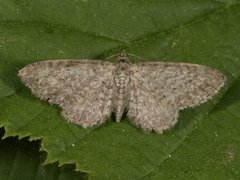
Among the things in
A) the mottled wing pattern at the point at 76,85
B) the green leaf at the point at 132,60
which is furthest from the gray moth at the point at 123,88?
the green leaf at the point at 132,60

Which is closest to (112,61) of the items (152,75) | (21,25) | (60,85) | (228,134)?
(152,75)

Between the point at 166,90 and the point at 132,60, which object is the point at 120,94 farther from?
the point at 132,60

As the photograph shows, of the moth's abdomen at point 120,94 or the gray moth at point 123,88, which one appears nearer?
the gray moth at point 123,88

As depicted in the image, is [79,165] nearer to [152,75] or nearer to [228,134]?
[152,75]

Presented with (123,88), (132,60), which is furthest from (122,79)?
(132,60)

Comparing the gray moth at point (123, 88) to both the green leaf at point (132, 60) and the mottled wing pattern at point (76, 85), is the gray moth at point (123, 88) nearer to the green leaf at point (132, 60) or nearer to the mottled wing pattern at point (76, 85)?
the mottled wing pattern at point (76, 85)

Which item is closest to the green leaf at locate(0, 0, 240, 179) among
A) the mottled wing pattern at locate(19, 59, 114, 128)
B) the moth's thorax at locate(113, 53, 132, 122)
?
the mottled wing pattern at locate(19, 59, 114, 128)

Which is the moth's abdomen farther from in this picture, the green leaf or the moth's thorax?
the green leaf
